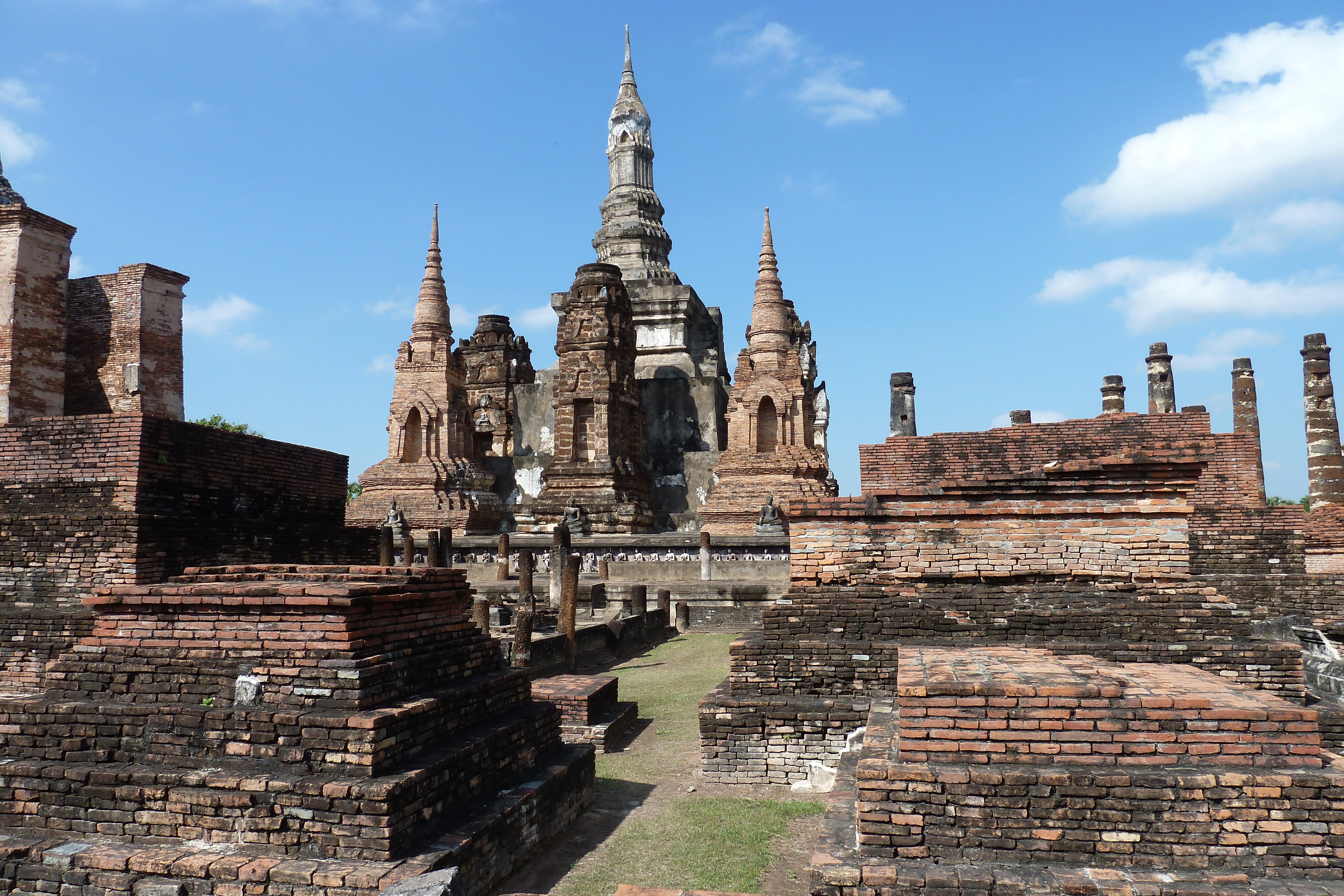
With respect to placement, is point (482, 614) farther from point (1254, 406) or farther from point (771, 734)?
point (1254, 406)

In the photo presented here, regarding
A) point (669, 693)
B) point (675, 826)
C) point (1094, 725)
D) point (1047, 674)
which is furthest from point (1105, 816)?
point (669, 693)

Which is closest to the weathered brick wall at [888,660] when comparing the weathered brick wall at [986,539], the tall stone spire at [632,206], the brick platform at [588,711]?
the weathered brick wall at [986,539]

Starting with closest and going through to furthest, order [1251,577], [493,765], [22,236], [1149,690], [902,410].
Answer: [1149,690]
[493,765]
[1251,577]
[22,236]
[902,410]

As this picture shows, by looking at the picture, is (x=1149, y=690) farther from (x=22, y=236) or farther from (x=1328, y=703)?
(x=22, y=236)

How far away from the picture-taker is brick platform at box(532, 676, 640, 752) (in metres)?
7.97

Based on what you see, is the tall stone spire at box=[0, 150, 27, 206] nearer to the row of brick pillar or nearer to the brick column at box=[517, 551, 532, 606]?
the brick column at box=[517, 551, 532, 606]

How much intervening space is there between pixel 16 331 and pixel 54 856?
32.5ft

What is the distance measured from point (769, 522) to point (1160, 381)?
11567mm

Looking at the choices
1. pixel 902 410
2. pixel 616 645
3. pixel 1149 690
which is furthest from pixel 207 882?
pixel 902 410

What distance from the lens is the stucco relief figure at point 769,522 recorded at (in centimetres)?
2133

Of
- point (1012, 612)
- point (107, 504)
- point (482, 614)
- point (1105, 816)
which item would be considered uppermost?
point (107, 504)

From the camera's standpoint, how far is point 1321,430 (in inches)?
744

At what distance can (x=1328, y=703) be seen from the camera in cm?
630

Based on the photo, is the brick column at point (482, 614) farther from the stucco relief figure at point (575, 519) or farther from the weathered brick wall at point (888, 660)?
the stucco relief figure at point (575, 519)
